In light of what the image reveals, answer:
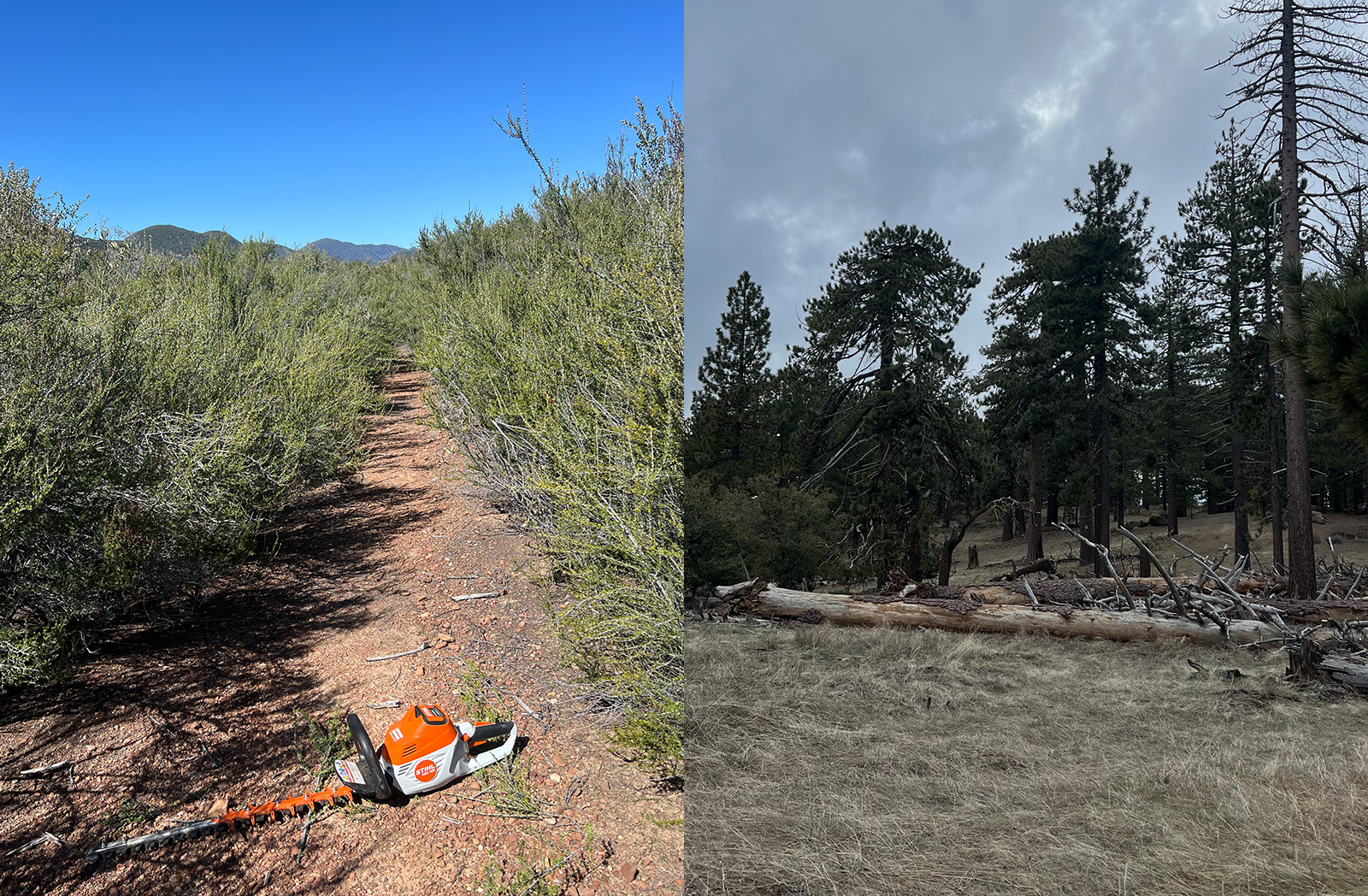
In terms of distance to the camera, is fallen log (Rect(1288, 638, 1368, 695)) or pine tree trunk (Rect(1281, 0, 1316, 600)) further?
pine tree trunk (Rect(1281, 0, 1316, 600))

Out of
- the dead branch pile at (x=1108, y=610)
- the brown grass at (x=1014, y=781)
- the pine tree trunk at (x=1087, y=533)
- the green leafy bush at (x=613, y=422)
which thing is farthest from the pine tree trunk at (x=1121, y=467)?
the green leafy bush at (x=613, y=422)

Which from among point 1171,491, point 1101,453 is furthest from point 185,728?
point 1171,491

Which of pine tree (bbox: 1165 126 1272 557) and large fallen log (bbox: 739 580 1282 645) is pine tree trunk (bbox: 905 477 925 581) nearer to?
large fallen log (bbox: 739 580 1282 645)

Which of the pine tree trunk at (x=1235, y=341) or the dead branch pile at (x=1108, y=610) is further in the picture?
the pine tree trunk at (x=1235, y=341)

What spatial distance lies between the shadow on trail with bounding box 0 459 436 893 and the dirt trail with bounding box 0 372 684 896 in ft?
0.05

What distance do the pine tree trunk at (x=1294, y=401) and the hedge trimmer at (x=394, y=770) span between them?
8155 mm

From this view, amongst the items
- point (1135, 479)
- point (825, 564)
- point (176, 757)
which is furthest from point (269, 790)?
point (1135, 479)

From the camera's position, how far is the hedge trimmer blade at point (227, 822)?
3.90 m

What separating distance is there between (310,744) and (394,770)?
1174 mm

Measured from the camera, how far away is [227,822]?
4.09m

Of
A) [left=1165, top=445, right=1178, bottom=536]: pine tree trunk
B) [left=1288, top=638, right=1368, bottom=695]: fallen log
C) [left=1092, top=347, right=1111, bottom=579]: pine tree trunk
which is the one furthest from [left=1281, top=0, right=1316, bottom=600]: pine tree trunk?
[left=1165, top=445, right=1178, bottom=536]: pine tree trunk

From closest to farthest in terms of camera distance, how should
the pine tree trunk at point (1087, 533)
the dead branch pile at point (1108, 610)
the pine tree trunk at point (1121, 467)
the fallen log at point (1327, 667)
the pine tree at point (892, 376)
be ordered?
1. the fallen log at point (1327, 667)
2. the dead branch pile at point (1108, 610)
3. the pine tree at point (892, 376)
4. the pine tree trunk at point (1087, 533)
5. the pine tree trunk at point (1121, 467)

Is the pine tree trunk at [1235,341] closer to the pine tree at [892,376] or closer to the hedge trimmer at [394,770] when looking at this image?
the pine tree at [892,376]

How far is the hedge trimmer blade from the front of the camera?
390 centimetres
